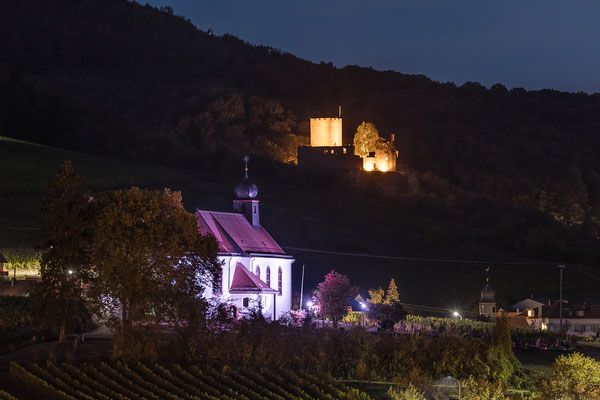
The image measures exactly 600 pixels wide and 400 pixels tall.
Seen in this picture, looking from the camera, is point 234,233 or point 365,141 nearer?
point 234,233

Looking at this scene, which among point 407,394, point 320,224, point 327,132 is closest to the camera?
point 407,394

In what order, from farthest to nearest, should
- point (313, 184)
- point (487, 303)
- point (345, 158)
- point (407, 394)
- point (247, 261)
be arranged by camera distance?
point (345, 158) < point (313, 184) < point (487, 303) < point (247, 261) < point (407, 394)

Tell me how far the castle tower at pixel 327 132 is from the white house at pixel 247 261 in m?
90.5

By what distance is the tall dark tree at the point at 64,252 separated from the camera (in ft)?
166

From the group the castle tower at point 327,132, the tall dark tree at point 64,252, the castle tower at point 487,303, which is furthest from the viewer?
the castle tower at point 327,132

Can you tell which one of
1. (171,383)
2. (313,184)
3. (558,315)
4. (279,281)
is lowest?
(171,383)

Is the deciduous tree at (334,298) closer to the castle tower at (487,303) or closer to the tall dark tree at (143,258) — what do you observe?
the tall dark tree at (143,258)

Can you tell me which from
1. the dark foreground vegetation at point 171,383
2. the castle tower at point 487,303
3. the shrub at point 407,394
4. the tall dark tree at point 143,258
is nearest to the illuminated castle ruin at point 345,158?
the castle tower at point 487,303

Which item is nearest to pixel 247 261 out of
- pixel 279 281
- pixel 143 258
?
pixel 279 281

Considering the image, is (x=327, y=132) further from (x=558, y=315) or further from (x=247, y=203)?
(x=247, y=203)

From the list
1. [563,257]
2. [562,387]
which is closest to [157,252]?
[562,387]

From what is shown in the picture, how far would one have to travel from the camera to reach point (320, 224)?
11550 cm

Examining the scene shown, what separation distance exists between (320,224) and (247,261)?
44460mm

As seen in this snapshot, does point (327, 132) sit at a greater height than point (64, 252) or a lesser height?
greater
